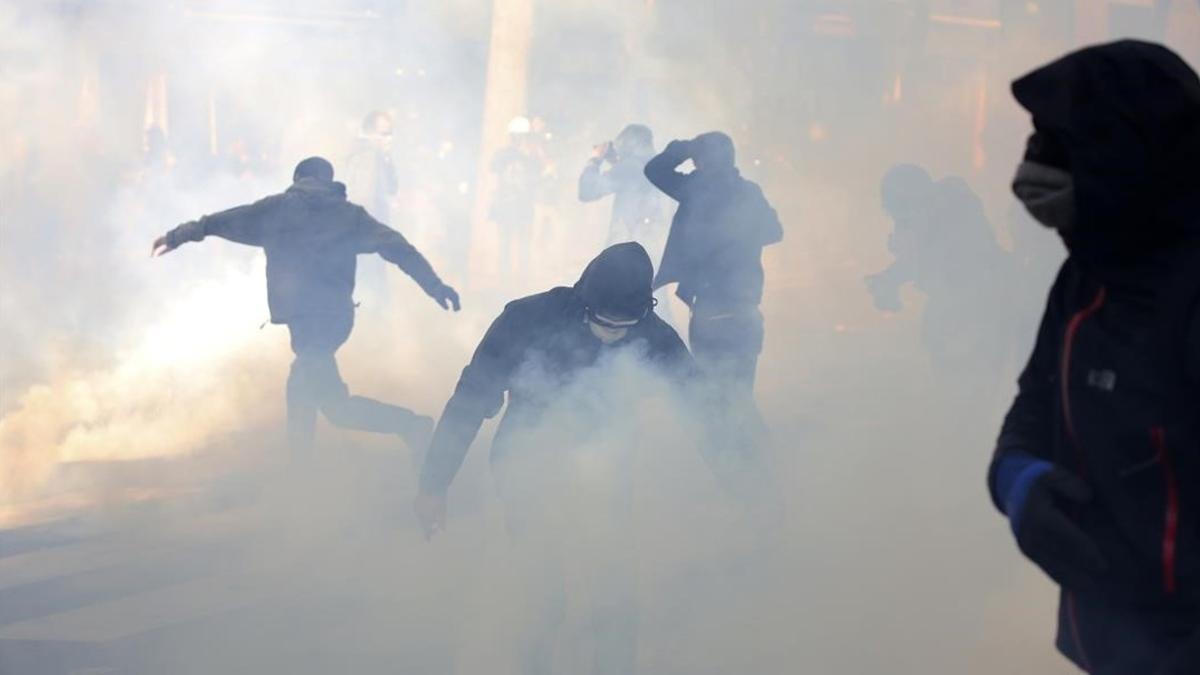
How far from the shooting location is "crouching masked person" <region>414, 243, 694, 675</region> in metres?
3.68

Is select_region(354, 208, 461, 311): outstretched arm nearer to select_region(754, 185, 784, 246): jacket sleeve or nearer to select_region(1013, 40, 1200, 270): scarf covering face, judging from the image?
select_region(754, 185, 784, 246): jacket sleeve

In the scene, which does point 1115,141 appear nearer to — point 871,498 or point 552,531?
point 552,531

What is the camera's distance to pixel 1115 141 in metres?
1.77

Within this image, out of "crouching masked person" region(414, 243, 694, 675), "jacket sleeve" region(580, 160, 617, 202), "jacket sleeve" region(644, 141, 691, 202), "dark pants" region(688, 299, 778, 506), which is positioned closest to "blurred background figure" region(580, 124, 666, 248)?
"jacket sleeve" region(580, 160, 617, 202)

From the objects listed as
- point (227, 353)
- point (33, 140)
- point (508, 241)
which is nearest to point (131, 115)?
point (33, 140)

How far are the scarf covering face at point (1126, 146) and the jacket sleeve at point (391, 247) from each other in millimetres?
4465

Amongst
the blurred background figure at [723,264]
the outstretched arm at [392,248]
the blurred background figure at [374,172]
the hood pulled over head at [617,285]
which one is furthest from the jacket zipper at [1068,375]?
the blurred background figure at [374,172]

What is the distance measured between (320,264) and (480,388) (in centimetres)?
270

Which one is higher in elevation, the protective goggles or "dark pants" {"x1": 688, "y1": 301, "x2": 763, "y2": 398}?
the protective goggles

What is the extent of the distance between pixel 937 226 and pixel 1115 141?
5.39 meters

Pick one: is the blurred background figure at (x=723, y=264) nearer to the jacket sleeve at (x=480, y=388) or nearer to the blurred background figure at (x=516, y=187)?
the jacket sleeve at (x=480, y=388)

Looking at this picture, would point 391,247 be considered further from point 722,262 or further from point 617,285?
point 617,285

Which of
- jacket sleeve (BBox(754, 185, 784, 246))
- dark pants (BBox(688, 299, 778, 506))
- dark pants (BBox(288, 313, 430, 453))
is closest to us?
dark pants (BBox(688, 299, 778, 506))

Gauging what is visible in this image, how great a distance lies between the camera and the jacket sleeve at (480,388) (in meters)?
3.66
